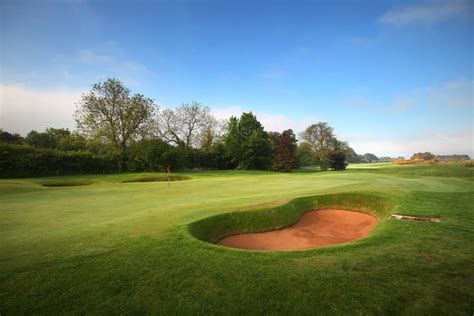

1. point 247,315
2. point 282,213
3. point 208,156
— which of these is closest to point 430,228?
point 282,213

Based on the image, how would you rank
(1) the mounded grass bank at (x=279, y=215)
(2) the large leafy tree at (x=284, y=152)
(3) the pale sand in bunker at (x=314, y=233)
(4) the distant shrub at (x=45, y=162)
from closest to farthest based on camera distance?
(3) the pale sand in bunker at (x=314, y=233), (1) the mounded grass bank at (x=279, y=215), (4) the distant shrub at (x=45, y=162), (2) the large leafy tree at (x=284, y=152)

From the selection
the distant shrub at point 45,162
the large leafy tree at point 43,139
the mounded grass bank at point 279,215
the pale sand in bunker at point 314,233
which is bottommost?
the pale sand in bunker at point 314,233

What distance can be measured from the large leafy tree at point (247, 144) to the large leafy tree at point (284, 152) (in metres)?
4.03

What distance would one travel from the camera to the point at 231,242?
27.0 feet

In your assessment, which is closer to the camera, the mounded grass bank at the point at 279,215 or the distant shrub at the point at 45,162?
the mounded grass bank at the point at 279,215

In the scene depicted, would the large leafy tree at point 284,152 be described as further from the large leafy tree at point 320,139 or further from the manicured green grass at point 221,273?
the manicured green grass at point 221,273

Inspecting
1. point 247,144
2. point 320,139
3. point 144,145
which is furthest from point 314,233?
point 320,139

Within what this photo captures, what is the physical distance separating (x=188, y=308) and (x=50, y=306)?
1997mm

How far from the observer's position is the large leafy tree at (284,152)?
5734 centimetres

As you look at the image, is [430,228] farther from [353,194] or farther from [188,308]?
[188,308]

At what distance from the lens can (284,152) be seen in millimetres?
58125

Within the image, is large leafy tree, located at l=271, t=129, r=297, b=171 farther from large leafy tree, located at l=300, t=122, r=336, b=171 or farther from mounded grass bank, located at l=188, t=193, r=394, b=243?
mounded grass bank, located at l=188, t=193, r=394, b=243

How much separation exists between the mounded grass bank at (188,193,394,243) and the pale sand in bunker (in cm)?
25

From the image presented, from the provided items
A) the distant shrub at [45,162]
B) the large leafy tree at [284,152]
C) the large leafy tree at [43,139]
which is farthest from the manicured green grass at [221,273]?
the large leafy tree at [43,139]
